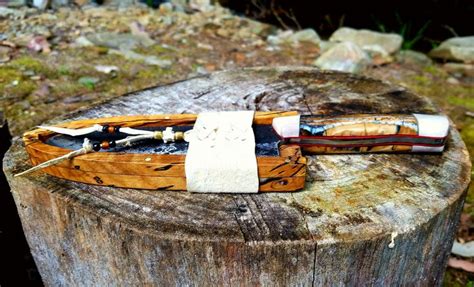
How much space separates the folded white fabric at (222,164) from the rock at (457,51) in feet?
10.9

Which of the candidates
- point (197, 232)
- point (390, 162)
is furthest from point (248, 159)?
point (390, 162)

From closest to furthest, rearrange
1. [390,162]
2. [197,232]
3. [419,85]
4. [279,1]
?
1. [197,232]
2. [390,162]
3. [419,85]
4. [279,1]

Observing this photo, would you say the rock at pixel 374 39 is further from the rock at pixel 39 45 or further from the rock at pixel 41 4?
the rock at pixel 41 4

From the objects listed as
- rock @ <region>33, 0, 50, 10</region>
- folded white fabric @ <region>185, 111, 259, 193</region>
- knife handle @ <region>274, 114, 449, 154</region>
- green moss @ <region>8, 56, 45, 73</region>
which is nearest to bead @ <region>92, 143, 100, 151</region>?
folded white fabric @ <region>185, 111, 259, 193</region>

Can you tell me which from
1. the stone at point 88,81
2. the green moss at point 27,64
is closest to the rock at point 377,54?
the stone at point 88,81

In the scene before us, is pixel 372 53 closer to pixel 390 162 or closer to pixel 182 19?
pixel 182 19

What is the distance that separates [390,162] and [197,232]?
54 cm

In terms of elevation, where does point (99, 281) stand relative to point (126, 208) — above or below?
below

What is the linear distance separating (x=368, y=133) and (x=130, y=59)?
2.61 m

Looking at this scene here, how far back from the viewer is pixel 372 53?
13.0 feet

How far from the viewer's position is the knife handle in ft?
3.98

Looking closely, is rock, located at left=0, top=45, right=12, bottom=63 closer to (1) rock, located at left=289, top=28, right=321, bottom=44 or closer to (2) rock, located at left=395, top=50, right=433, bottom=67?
(1) rock, located at left=289, top=28, right=321, bottom=44

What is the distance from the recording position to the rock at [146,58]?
3.49 meters

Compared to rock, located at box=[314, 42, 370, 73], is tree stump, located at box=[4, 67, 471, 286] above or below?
above
